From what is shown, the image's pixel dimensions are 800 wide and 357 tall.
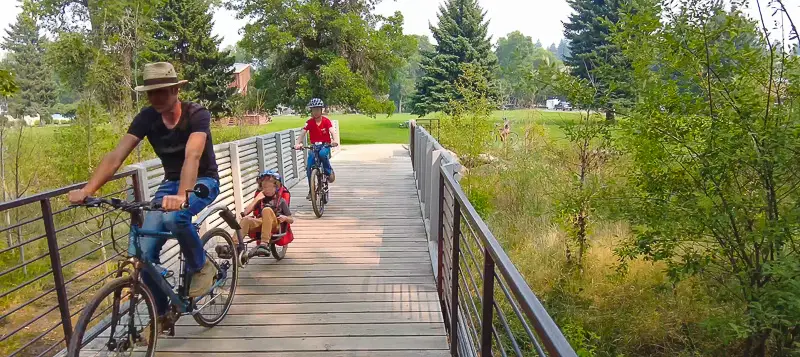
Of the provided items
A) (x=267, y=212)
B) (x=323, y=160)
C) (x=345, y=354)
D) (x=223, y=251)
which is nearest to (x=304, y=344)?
(x=345, y=354)

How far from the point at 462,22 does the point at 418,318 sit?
3015cm

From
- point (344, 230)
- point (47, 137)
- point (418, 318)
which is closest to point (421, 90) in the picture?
point (47, 137)

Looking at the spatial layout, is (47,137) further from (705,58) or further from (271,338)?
(705,58)

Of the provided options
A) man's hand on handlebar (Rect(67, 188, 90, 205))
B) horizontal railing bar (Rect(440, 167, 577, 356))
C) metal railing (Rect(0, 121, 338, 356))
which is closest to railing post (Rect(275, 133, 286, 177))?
metal railing (Rect(0, 121, 338, 356))

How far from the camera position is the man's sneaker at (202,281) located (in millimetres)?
3160

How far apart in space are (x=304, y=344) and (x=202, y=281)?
78 centimetres

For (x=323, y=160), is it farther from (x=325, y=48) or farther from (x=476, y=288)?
(x=325, y=48)

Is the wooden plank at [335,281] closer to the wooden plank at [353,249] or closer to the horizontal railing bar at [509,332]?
the wooden plank at [353,249]

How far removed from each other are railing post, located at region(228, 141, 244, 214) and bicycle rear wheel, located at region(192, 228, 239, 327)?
7.90 ft

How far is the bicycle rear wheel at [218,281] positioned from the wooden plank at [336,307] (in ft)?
0.51

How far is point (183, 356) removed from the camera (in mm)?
3182

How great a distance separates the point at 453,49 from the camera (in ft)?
103

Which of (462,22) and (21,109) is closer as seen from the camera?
(21,109)

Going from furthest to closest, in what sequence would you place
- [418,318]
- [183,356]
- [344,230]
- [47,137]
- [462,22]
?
[462,22]
[47,137]
[344,230]
[418,318]
[183,356]
